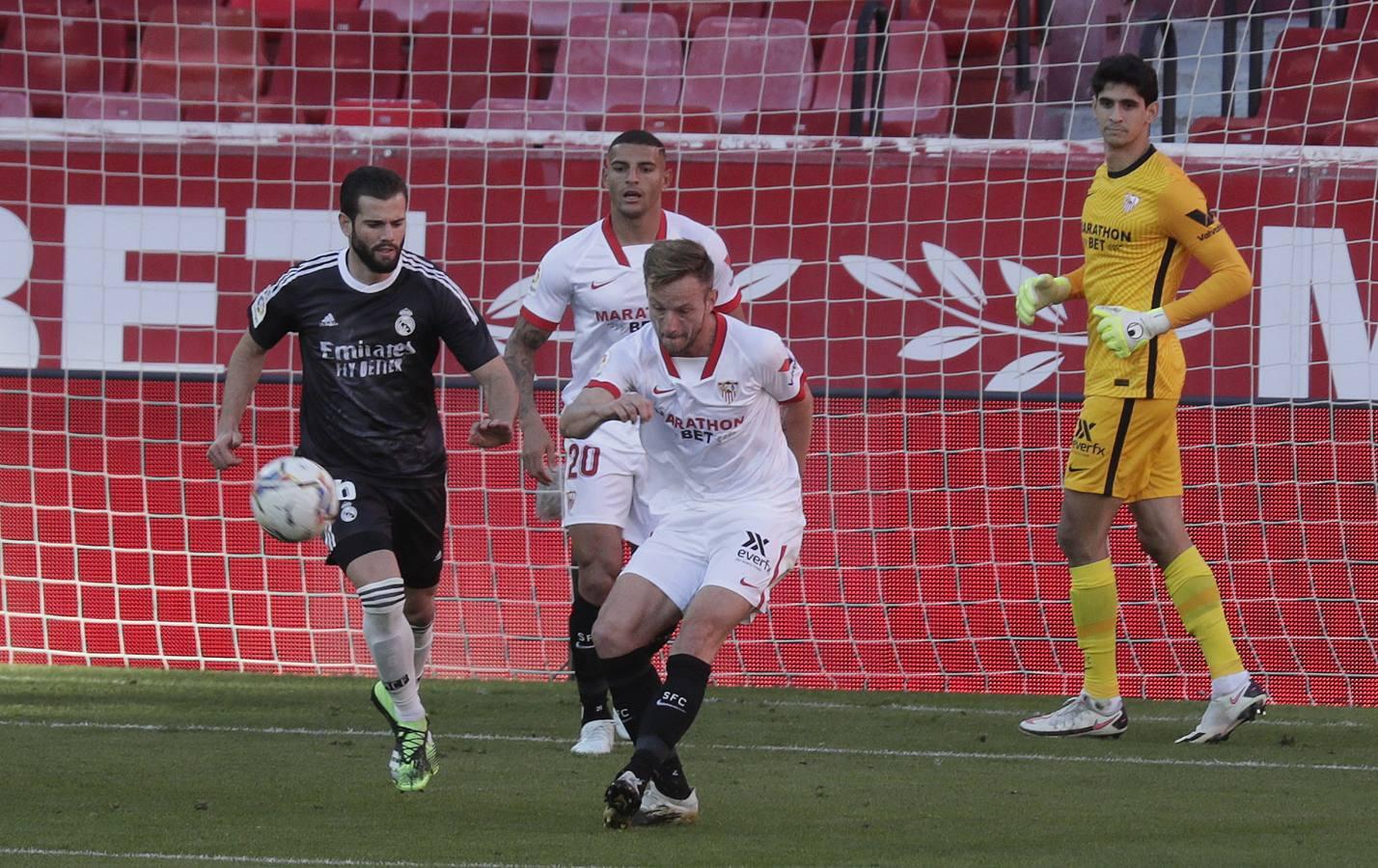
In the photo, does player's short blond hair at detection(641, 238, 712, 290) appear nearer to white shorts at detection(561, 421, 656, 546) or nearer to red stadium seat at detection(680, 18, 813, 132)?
white shorts at detection(561, 421, 656, 546)

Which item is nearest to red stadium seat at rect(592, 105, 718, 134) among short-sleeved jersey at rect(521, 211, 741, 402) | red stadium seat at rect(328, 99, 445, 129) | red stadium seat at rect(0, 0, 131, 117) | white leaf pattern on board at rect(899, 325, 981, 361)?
red stadium seat at rect(328, 99, 445, 129)

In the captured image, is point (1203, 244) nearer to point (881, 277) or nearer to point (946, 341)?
point (946, 341)

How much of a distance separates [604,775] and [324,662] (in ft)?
11.8

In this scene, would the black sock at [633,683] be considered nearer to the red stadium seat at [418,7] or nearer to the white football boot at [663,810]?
the white football boot at [663,810]

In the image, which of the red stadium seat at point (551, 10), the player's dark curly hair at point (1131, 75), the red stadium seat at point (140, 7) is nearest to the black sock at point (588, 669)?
the player's dark curly hair at point (1131, 75)

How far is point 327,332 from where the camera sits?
6266 mm

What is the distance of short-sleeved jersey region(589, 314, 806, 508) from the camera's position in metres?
5.55

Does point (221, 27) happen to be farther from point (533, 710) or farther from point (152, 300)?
point (533, 710)

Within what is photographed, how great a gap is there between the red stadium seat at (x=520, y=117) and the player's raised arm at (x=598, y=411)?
17.1 ft

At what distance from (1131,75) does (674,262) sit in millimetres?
2333

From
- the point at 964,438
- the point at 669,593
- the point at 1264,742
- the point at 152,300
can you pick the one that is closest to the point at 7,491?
the point at 152,300

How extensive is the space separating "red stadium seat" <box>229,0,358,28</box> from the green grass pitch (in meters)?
4.24

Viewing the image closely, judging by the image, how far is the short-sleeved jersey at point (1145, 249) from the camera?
6.90 m

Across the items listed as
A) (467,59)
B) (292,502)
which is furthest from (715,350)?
(467,59)
